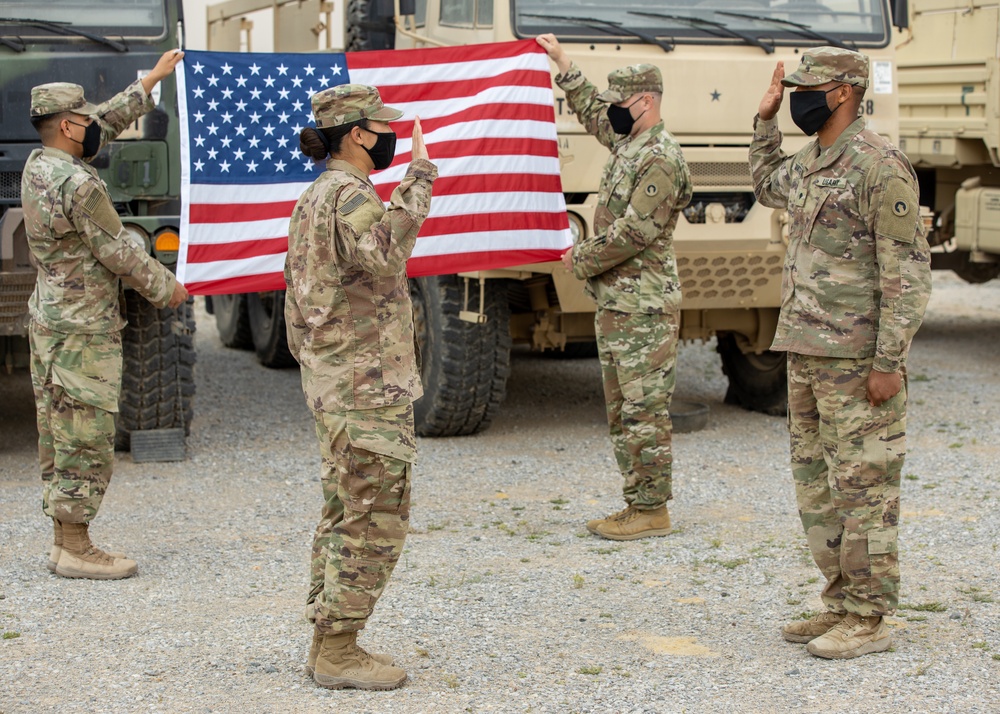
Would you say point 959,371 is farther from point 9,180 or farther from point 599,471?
point 9,180

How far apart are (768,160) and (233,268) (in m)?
2.53

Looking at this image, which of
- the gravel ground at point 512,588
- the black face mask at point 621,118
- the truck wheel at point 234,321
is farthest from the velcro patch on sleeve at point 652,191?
the truck wheel at point 234,321

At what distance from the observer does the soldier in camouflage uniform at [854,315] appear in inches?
153

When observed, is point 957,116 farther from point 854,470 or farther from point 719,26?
point 854,470

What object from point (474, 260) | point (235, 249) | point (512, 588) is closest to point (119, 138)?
point (235, 249)

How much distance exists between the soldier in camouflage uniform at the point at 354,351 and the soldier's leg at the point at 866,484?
1335 mm

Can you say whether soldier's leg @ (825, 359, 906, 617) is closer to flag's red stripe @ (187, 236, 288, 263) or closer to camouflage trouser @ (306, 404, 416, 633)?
camouflage trouser @ (306, 404, 416, 633)

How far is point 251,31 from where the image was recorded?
930 cm

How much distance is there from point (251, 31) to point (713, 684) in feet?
22.3

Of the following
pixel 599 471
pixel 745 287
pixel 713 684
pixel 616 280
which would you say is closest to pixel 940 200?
pixel 745 287

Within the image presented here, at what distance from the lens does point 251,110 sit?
5906 millimetres

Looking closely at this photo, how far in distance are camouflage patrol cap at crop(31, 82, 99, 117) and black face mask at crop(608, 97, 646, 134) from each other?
2.14 m

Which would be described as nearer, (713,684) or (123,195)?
(713,684)

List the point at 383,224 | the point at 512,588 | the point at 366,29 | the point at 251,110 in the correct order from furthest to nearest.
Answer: the point at 366,29, the point at 251,110, the point at 512,588, the point at 383,224
